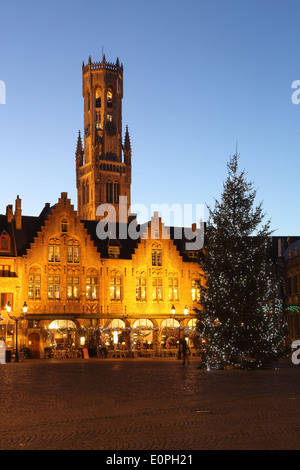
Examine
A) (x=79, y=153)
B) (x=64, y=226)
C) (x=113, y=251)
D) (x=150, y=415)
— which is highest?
(x=79, y=153)

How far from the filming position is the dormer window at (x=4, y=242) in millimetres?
61688

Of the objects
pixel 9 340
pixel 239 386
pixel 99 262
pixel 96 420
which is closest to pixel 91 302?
pixel 99 262

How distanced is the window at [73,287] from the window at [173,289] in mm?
9835

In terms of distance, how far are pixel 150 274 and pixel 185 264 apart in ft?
13.4

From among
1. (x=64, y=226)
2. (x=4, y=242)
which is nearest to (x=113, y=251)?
(x=64, y=226)

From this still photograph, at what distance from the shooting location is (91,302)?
63.5 meters

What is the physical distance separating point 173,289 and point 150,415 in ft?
168

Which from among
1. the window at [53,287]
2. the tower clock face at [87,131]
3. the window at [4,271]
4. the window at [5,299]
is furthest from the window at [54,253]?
the tower clock face at [87,131]

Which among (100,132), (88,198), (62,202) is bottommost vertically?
(62,202)

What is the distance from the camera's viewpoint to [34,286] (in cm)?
6175

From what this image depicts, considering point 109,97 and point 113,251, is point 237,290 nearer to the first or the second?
point 113,251

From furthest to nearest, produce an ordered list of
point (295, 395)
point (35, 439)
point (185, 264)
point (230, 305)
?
1. point (185, 264)
2. point (230, 305)
3. point (295, 395)
4. point (35, 439)

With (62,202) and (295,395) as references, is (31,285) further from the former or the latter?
(295,395)

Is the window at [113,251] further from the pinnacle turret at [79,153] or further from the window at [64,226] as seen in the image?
the pinnacle turret at [79,153]
